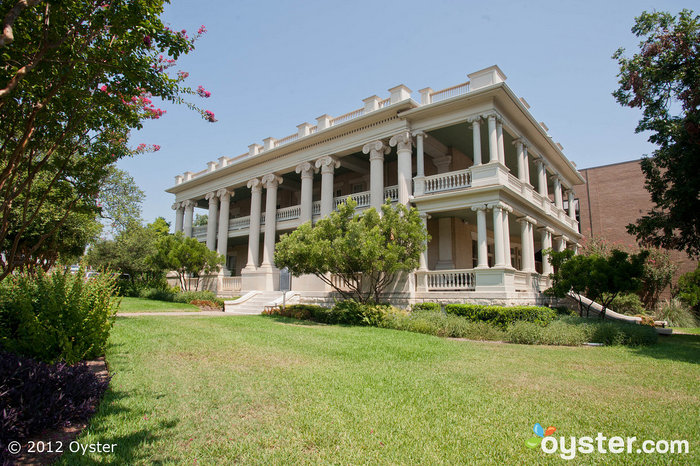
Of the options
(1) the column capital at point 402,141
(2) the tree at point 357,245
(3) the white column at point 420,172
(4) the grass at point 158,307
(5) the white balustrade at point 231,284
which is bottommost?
(4) the grass at point 158,307

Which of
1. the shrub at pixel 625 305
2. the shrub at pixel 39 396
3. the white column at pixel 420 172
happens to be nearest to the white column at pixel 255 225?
the white column at pixel 420 172

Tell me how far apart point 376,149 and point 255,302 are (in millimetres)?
9978

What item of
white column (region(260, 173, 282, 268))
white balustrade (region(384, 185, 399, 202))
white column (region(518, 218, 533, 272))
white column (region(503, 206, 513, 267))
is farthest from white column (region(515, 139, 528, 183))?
white column (region(260, 173, 282, 268))

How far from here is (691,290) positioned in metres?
22.3

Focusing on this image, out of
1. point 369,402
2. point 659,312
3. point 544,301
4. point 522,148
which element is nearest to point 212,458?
point 369,402

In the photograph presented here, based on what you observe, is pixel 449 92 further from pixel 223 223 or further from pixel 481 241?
pixel 223 223

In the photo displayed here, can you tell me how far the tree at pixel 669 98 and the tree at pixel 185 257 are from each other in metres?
20.8

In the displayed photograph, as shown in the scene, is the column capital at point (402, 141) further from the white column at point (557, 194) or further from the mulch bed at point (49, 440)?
the mulch bed at point (49, 440)

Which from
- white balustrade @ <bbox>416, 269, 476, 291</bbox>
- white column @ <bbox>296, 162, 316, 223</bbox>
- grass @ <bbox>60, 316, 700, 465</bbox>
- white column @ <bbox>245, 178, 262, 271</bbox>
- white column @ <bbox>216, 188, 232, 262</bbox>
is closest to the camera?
grass @ <bbox>60, 316, 700, 465</bbox>

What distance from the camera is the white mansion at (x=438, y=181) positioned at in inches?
616

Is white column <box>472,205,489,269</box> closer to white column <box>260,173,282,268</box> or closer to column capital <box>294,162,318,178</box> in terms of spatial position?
column capital <box>294,162,318,178</box>

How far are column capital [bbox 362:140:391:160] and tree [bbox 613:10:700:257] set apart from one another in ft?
30.0

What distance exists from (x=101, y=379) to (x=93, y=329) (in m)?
1.43

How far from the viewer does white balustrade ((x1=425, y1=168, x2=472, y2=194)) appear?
54.0ft
